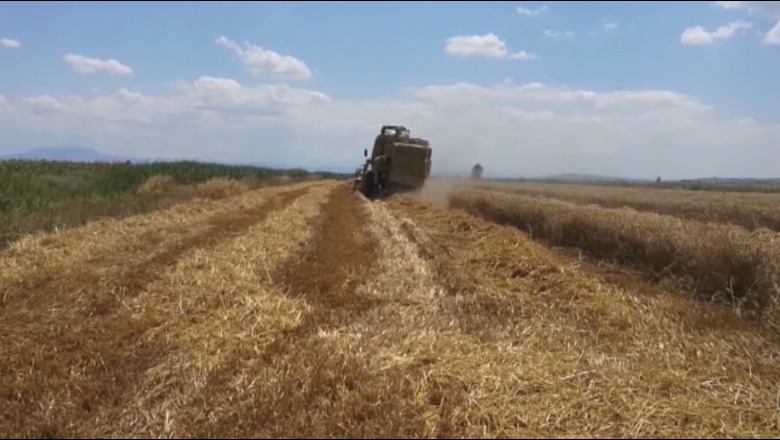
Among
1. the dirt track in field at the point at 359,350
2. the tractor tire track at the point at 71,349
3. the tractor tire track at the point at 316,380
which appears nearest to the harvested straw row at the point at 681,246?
the dirt track in field at the point at 359,350

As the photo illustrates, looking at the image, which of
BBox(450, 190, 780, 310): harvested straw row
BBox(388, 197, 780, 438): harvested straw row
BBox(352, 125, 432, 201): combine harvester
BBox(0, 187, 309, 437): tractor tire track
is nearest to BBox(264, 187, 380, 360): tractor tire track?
BBox(388, 197, 780, 438): harvested straw row

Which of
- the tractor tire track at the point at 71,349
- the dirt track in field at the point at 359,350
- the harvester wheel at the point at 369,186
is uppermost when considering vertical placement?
the harvester wheel at the point at 369,186

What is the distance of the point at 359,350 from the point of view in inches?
303

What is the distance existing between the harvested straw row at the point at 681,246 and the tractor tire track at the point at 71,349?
320 inches

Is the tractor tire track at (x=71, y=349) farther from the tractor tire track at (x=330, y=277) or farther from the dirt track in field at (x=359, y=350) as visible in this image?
the tractor tire track at (x=330, y=277)

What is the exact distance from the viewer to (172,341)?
841 cm

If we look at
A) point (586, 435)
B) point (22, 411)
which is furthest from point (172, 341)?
point (586, 435)

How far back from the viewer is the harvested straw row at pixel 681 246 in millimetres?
11433

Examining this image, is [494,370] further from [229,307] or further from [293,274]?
[293,274]

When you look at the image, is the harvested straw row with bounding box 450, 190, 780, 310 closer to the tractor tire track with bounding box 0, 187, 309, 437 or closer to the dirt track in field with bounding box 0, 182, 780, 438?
the dirt track in field with bounding box 0, 182, 780, 438

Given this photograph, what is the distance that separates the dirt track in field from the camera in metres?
6.06

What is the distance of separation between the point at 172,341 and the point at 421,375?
308 cm

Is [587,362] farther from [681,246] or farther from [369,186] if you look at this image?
[369,186]

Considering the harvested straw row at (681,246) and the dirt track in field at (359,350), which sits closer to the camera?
the dirt track in field at (359,350)
